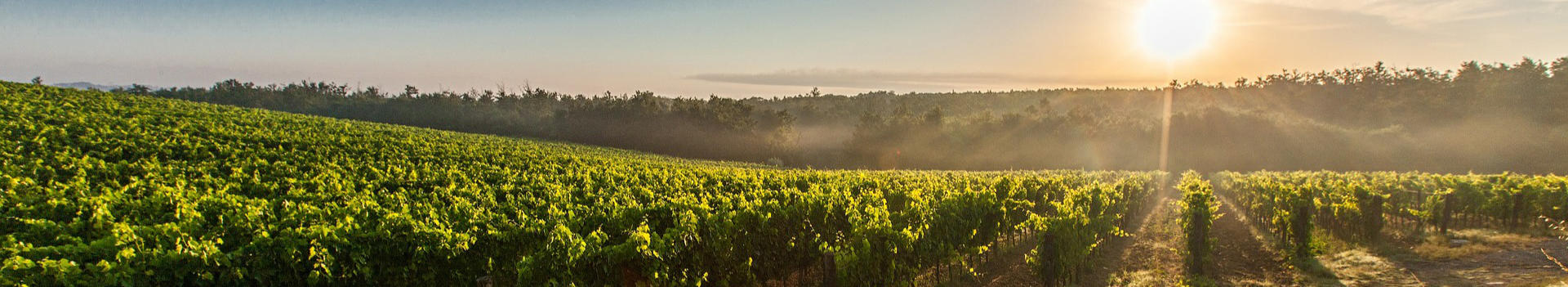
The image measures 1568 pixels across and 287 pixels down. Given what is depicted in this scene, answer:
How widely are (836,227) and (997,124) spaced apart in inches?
2570

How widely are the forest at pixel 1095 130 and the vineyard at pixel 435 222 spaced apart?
4583cm

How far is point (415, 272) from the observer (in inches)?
263

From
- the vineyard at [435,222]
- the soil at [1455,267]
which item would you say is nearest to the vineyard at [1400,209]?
the soil at [1455,267]

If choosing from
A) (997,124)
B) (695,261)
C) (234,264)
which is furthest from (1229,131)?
(234,264)

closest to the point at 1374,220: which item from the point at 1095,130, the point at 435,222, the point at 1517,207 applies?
the point at 1517,207

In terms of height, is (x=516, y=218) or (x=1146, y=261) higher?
(x=516, y=218)

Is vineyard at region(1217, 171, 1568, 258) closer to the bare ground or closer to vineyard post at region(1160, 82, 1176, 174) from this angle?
the bare ground

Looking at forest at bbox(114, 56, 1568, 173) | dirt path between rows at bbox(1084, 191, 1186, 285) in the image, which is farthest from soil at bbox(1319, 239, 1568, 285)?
forest at bbox(114, 56, 1568, 173)

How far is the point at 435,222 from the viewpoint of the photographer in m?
7.18

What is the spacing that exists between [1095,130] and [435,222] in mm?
73542

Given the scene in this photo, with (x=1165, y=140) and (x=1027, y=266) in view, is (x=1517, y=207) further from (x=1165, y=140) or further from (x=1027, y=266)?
(x=1165, y=140)

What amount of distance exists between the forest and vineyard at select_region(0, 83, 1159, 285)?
4583cm

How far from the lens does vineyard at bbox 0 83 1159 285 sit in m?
5.79

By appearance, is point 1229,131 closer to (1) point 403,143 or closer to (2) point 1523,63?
(2) point 1523,63
